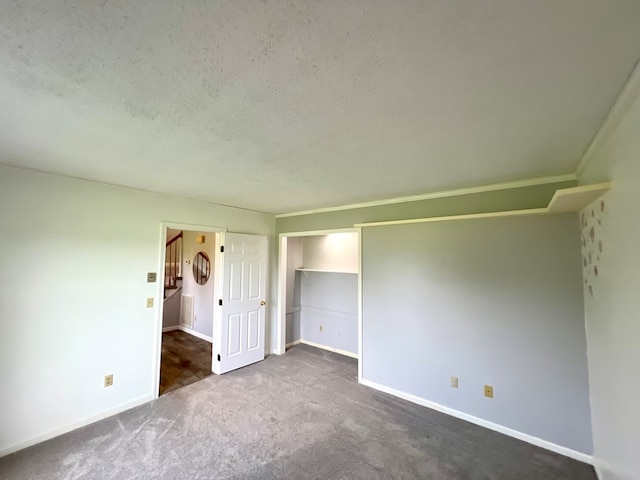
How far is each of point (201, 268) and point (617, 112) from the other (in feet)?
20.7

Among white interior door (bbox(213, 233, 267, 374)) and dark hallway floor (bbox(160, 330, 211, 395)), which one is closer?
dark hallway floor (bbox(160, 330, 211, 395))

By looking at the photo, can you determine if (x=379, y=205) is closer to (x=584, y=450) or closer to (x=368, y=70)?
(x=368, y=70)

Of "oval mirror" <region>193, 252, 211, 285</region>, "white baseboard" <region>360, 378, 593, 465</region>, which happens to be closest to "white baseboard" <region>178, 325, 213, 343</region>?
"oval mirror" <region>193, 252, 211, 285</region>

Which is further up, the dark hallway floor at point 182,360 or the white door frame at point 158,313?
the white door frame at point 158,313

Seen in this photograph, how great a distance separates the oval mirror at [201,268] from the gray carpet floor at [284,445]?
2887mm

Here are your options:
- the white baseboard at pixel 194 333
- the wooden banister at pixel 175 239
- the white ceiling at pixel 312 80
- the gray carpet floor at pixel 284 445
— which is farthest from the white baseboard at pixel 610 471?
the wooden banister at pixel 175 239

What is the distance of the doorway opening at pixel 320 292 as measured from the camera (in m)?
4.74

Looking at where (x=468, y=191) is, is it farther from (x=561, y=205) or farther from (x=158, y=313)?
(x=158, y=313)

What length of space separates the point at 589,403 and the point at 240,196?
12.9 feet

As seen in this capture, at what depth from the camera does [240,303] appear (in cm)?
409

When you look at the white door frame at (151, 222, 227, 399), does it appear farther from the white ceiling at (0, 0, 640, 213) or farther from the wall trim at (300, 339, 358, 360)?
the wall trim at (300, 339, 358, 360)

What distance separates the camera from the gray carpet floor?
209cm

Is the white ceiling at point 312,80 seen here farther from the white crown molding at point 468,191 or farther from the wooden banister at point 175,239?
the wooden banister at point 175,239

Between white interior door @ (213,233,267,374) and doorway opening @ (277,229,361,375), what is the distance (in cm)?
42
